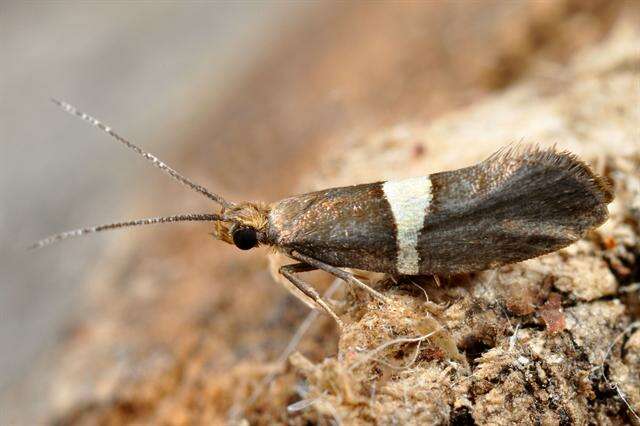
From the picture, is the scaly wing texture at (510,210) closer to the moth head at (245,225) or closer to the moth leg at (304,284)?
the moth leg at (304,284)

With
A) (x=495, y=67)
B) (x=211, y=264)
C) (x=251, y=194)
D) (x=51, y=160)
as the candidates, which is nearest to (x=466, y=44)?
(x=495, y=67)

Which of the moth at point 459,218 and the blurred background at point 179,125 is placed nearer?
the moth at point 459,218

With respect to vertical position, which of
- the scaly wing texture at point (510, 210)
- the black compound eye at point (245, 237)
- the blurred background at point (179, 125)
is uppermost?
the blurred background at point (179, 125)

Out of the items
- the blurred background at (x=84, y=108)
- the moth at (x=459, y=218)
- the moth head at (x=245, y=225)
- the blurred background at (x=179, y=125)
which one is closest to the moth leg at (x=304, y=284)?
the moth at (x=459, y=218)

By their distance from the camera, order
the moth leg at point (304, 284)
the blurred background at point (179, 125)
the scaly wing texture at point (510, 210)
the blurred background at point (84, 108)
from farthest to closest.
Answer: the blurred background at point (84, 108) < the blurred background at point (179, 125) < the moth leg at point (304, 284) < the scaly wing texture at point (510, 210)

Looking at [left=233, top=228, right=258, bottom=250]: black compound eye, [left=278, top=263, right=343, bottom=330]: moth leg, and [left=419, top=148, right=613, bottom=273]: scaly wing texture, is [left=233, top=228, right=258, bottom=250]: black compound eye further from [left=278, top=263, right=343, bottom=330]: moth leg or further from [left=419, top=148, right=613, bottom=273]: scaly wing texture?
[left=419, top=148, right=613, bottom=273]: scaly wing texture

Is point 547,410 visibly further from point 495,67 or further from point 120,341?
point 495,67
